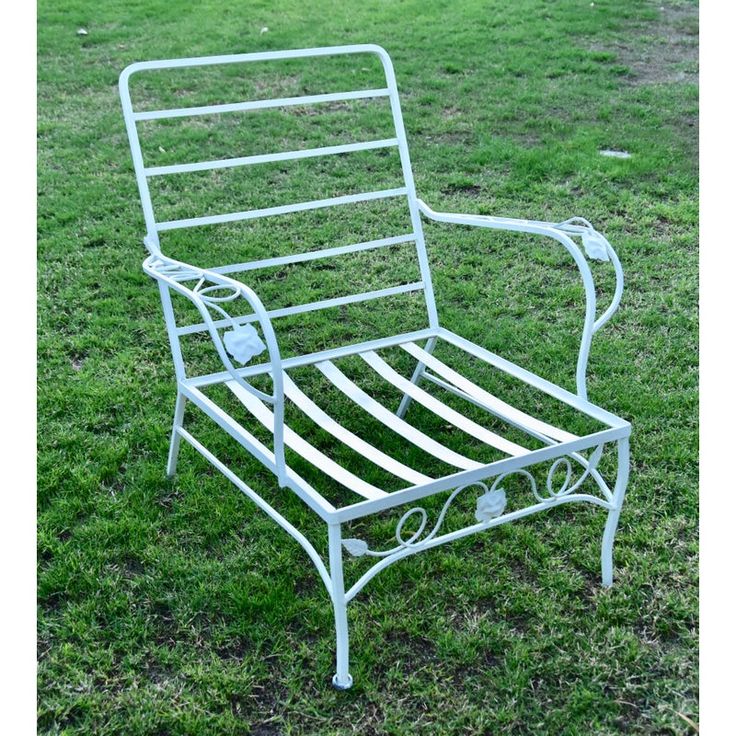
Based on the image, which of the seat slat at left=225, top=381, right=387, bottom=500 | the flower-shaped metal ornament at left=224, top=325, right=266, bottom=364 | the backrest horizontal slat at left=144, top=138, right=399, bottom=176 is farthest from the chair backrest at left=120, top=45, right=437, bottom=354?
the flower-shaped metal ornament at left=224, top=325, right=266, bottom=364

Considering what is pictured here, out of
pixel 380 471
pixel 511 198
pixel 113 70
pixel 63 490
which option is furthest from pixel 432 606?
pixel 113 70

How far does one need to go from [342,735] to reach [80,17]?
6.50m

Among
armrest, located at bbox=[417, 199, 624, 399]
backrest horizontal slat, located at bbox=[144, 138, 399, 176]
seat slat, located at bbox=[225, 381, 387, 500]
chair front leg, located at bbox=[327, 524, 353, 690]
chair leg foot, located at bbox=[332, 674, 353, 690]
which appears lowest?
chair leg foot, located at bbox=[332, 674, 353, 690]

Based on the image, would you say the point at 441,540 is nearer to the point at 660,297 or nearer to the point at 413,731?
the point at 413,731

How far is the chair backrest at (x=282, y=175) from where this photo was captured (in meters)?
2.15

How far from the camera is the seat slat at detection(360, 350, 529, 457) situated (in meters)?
1.85

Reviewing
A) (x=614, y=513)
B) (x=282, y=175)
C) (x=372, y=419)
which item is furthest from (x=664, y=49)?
(x=614, y=513)

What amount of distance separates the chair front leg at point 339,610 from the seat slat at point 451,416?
1.32 feet

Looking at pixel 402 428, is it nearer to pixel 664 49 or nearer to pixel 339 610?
pixel 339 610

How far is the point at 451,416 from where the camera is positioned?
2.02m

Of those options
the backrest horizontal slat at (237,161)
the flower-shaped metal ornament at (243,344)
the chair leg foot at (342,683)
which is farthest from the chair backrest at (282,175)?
the chair leg foot at (342,683)

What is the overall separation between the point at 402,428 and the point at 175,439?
0.63 metres

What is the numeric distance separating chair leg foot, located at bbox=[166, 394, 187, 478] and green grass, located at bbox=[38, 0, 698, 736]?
48 mm

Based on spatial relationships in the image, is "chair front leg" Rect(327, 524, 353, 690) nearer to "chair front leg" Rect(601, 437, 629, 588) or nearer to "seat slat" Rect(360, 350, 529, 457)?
"seat slat" Rect(360, 350, 529, 457)
